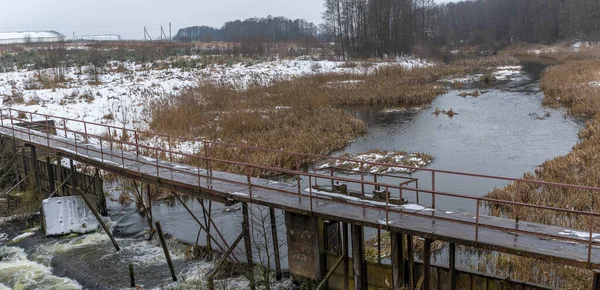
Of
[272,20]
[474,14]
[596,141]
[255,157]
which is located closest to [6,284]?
[255,157]

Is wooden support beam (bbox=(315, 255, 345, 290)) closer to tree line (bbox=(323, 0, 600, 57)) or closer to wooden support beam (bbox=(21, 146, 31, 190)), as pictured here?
wooden support beam (bbox=(21, 146, 31, 190))

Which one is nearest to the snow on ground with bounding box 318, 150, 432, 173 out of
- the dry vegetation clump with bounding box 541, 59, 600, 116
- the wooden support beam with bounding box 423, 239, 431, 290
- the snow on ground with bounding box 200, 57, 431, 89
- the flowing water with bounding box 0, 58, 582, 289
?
the flowing water with bounding box 0, 58, 582, 289

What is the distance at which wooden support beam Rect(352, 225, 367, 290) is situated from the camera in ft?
35.8

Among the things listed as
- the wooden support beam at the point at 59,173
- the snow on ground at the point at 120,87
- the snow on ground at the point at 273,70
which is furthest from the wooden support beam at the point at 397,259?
the snow on ground at the point at 273,70

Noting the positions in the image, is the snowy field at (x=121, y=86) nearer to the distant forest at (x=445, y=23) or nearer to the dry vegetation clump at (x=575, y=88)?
the dry vegetation clump at (x=575, y=88)

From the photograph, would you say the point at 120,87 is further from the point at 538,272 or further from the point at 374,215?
the point at 538,272

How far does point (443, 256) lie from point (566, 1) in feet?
306

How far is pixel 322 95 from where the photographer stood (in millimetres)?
37188

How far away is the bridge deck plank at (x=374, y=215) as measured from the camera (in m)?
8.65

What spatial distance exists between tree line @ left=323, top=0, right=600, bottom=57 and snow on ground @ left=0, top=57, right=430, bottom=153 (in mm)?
19921

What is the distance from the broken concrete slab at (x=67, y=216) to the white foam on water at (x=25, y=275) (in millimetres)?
1409

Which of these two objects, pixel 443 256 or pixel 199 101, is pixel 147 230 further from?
pixel 199 101

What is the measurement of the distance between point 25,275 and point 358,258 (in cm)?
1041

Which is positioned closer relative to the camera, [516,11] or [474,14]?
[516,11]
